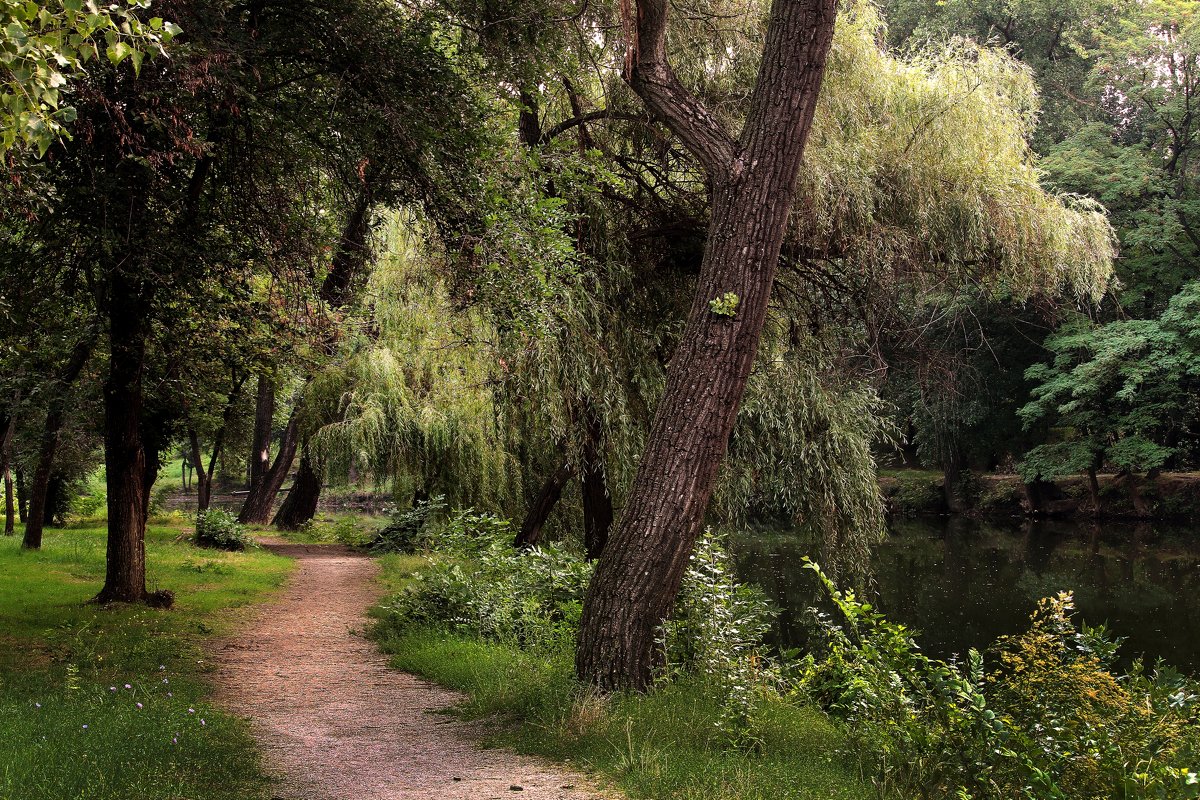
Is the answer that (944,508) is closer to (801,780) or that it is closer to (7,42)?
(801,780)

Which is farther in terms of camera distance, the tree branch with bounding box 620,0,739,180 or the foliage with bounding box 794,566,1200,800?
the tree branch with bounding box 620,0,739,180

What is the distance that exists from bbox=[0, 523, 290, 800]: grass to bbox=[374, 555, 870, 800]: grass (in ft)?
5.23

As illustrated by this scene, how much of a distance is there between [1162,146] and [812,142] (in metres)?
25.0

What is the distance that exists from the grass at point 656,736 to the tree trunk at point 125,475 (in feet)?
14.4

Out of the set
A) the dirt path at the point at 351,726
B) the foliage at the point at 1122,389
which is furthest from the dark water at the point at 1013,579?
the dirt path at the point at 351,726

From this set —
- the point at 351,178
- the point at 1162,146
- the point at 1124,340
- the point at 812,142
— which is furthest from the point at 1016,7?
the point at 351,178

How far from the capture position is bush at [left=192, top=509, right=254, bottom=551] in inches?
642

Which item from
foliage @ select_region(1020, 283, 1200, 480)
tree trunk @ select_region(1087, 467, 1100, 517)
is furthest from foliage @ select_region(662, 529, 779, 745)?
tree trunk @ select_region(1087, 467, 1100, 517)

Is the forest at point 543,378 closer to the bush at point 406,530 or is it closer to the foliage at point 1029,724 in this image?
the foliage at point 1029,724

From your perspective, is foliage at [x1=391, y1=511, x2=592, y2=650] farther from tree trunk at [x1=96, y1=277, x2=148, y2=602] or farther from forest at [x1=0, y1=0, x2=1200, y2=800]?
tree trunk at [x1=96, y1=277, x2=148, y2=602]

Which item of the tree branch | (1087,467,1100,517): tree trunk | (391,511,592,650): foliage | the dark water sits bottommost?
the dark water

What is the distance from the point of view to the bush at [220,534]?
16312 millimetres

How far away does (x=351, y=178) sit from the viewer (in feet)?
25.8

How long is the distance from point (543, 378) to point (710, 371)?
3.26 meters
